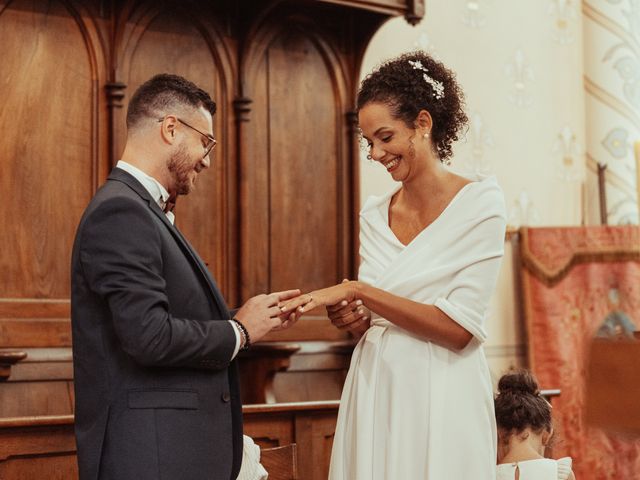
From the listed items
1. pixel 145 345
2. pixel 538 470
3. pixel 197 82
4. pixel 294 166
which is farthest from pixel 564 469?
pixel 197 82

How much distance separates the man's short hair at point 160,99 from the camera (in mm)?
2693

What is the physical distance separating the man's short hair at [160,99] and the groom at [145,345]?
16 cm

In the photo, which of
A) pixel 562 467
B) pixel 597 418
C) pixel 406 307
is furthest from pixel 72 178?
pixel 597 418

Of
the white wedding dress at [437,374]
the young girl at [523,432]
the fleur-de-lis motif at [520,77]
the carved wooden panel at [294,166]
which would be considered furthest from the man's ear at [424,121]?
the fleur-de-lis motif at [520,77]

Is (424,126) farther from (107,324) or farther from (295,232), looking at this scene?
(295,232)

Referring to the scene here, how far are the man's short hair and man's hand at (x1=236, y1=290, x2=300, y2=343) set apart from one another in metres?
0.57

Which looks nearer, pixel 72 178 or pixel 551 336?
pixel 72 178

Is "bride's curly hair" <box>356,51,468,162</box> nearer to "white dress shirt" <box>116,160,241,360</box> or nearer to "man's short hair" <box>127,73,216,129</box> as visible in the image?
"man's short hair" <box>127,73,216,129</box>

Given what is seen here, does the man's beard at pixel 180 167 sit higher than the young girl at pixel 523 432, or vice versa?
the man's beard at pixel 180 167

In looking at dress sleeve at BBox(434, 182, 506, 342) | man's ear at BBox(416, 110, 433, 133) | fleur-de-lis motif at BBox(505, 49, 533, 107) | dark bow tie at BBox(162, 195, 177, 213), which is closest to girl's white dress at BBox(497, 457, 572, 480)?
dress sleeve at BBox(434, 182, 506, 342)

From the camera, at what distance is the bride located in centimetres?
267

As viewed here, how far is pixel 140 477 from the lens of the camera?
2406 millimetres

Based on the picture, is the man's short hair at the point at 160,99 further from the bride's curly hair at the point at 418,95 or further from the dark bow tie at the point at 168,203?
the bride's curly hair at the point at 418,95

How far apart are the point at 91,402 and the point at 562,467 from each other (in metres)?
1.47
